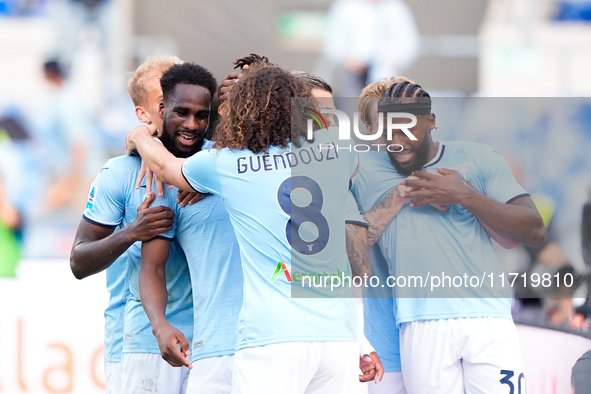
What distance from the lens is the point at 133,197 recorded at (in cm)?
263

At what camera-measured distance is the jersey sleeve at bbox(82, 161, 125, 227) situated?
8.58 ft

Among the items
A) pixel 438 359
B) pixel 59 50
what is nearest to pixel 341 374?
pixel 438 359

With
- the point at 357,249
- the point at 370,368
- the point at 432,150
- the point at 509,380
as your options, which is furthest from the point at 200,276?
the point at 509,380

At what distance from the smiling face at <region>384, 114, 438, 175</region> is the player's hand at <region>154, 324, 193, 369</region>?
1.16 metres

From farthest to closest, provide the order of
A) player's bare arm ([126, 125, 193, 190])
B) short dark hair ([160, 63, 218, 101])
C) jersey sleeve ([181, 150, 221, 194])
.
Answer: short dark hair ([160, 63, 218, 101]) → player's bare arm ([126, 125, 193, 190]) → jersey sleeve ([181, 150, 221, 194])

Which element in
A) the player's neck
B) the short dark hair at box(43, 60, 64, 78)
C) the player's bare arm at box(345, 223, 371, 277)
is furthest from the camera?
the short dark hair at box(43, 60, 64, 78)

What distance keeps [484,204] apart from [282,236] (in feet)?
3.08

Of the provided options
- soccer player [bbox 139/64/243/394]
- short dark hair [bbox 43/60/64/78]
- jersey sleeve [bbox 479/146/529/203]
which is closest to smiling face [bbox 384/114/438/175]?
jersey sleeve [bbox 479/146/529/203]

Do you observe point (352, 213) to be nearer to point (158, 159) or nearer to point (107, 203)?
point (158, 159)

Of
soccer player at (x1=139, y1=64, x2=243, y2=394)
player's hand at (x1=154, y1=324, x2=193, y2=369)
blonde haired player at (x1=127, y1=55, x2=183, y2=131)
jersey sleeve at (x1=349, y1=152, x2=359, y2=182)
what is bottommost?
player's hand at (x1=154, y1=324, x2=193, y2=369)

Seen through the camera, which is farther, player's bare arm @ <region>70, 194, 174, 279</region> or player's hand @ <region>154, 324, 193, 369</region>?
player's bare arm @ <region>70, 194, 174, 279</region>

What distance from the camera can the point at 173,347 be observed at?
2.23 meters

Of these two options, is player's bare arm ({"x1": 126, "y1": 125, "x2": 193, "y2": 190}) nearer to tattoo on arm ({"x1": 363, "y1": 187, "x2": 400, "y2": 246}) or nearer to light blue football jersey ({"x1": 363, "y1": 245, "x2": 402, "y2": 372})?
tattoo on arm ({"x1": 363, "y1": 187, "x2": 400, "y2": 246})

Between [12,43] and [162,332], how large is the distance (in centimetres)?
631
